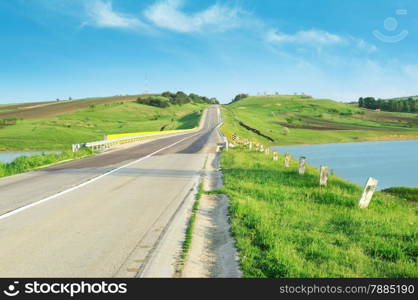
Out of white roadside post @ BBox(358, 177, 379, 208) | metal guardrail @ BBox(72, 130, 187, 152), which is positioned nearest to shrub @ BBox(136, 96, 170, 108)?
metal guardrail @ BBox(72, 130, 187, 152)

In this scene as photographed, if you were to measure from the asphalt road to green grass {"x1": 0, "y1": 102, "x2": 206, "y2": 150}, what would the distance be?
4341 cm

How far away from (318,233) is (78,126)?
7556 cm

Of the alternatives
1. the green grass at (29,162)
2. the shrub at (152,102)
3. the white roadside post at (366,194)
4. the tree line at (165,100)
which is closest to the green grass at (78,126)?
the shrub at (152,102)

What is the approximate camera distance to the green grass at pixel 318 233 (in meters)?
6.21

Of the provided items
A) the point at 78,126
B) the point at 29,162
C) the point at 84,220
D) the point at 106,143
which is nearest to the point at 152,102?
the point at 78,126

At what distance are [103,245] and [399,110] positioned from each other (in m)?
185

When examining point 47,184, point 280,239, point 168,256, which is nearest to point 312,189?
point 280,239

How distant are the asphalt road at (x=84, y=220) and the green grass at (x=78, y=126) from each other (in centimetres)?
4341

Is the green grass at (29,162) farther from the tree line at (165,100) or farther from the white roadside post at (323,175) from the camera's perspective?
the tree line at (165,100)

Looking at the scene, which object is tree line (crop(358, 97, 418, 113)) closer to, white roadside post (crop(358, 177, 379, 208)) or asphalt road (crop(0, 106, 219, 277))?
asphalt road (crop(0, 106, 219, 277))

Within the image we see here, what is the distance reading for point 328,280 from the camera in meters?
5.52

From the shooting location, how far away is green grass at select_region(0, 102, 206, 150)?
58.6m

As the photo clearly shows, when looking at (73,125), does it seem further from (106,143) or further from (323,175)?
(323,175)

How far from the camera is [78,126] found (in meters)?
77.9
